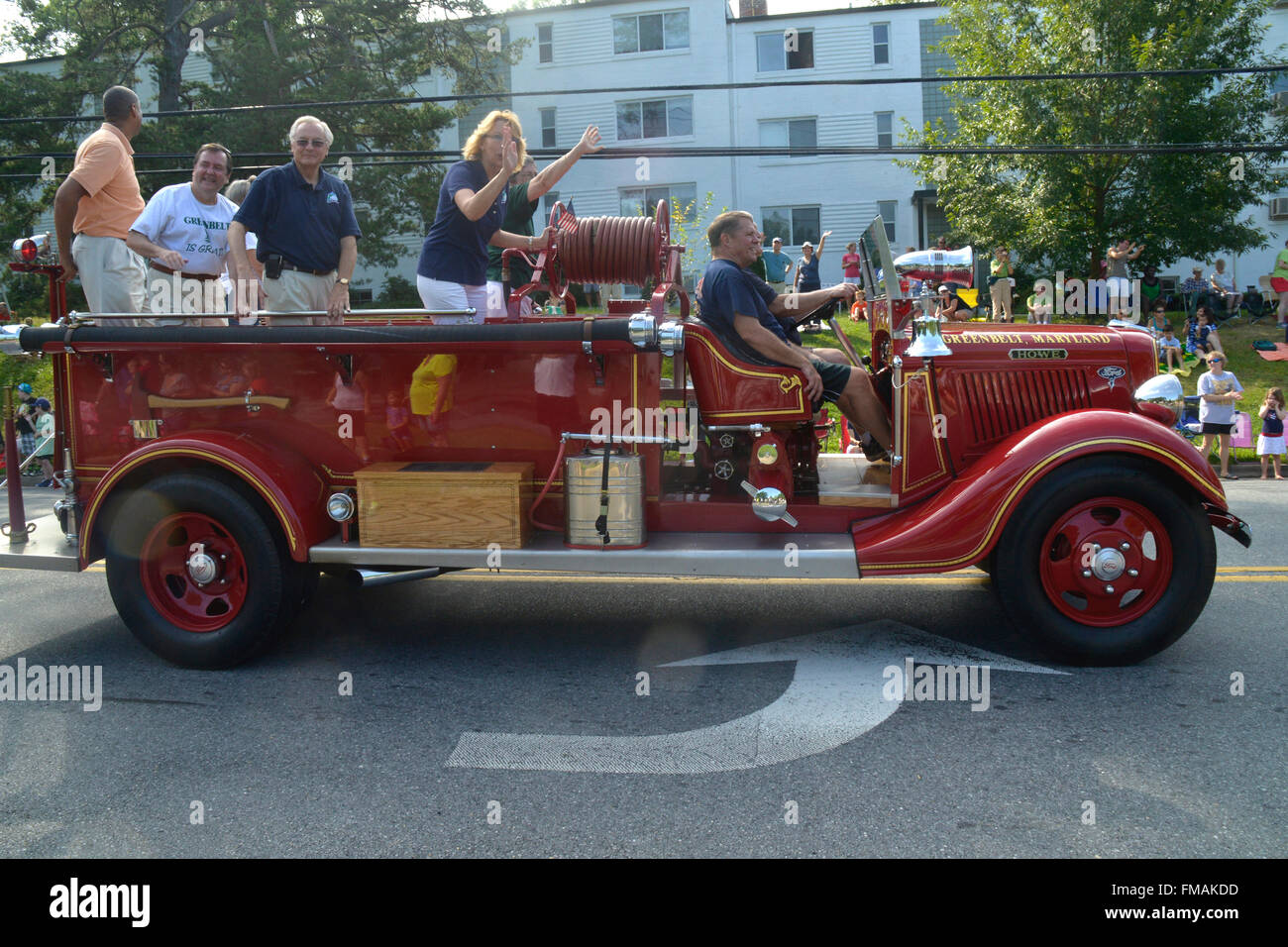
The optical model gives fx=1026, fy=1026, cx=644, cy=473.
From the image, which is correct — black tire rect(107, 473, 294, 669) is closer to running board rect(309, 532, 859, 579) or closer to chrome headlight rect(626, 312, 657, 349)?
running board rect(309, 532, 859, 579)

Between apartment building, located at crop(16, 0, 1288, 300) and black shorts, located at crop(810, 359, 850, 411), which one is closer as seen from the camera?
black shorts, located at crop(810, 359, 850, 411)

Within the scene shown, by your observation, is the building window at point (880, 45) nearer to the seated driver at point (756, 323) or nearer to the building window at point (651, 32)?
the building window at point (651, 32)

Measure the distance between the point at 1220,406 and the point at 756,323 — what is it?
8398 mm

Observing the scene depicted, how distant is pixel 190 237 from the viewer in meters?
5.78

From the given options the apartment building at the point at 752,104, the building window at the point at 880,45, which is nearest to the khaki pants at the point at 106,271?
the apartment building at the point at 752,104

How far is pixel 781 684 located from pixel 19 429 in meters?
12.5

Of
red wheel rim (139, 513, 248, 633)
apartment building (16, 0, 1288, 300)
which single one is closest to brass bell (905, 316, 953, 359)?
red wheel rim (139, 513, 248, 633)

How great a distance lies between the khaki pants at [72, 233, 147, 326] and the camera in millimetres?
5488

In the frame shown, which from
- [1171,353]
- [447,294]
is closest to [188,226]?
[447,294]

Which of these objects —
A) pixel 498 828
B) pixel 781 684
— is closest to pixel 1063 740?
pixel 781 684

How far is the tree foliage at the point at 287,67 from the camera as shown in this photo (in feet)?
72.2

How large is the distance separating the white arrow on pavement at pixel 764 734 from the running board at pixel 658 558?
457 millimetres

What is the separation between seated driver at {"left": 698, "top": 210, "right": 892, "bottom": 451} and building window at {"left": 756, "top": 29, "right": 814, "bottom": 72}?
1051 inches

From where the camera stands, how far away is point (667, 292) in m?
5.68
